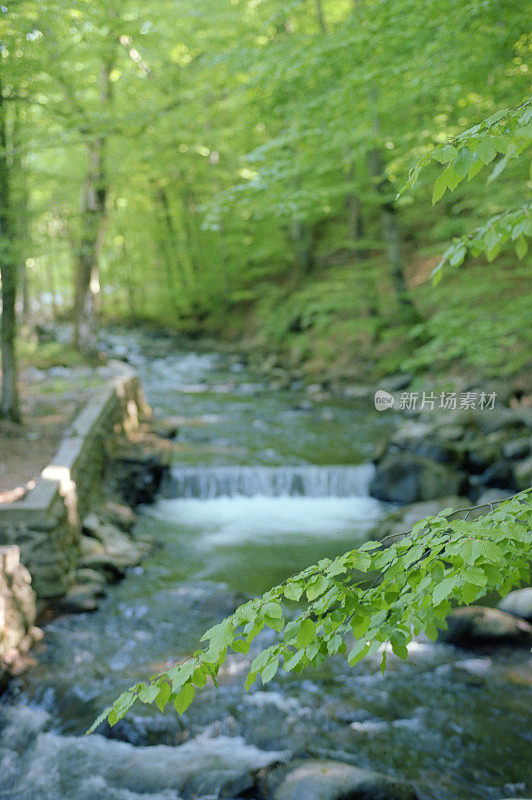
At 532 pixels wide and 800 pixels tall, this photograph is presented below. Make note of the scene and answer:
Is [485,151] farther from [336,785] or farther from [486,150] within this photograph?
[336,785]

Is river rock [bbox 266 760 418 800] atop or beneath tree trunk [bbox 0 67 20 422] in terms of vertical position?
beneath

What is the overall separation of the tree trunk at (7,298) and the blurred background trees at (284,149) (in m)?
0.04

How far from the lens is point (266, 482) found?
8.82 metres

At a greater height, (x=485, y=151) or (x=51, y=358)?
(x=485, y=151)

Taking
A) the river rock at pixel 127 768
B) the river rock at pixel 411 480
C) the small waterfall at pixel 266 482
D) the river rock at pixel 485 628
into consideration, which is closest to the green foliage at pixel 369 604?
the river rock at pixel 127 768

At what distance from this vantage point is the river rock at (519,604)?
4.95 m

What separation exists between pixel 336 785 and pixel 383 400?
410 inches

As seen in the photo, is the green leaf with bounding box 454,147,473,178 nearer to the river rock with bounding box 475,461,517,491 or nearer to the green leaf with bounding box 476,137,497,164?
the green leaf with bounding box 476,137,497,164

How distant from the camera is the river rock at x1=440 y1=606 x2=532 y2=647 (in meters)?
4.68

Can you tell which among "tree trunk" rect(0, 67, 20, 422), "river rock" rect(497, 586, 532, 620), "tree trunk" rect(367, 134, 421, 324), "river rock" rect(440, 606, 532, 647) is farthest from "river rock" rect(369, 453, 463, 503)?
"tree trunk" rect(367, 134, 421, 324)

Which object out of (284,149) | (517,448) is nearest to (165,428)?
(284,149)

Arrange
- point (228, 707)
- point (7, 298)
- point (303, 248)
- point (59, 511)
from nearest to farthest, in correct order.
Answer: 1. point (228, 707)
2. point (59, 511)
3. point (7, 298)
4. point (303, 248)

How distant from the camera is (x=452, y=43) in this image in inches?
222

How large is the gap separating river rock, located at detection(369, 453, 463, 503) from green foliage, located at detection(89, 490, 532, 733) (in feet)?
19.6
